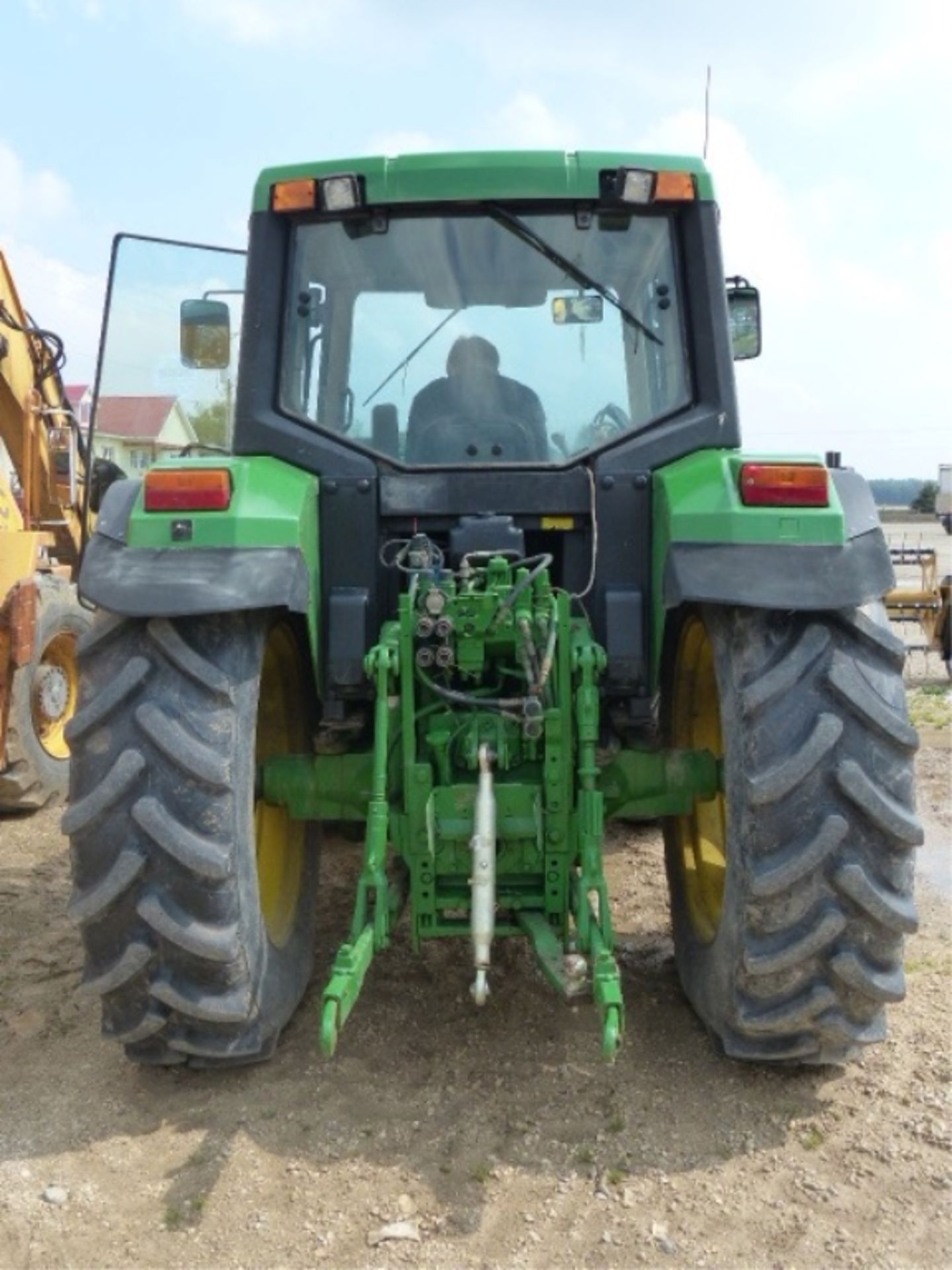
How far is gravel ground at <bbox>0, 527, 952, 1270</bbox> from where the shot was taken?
255 centimetres

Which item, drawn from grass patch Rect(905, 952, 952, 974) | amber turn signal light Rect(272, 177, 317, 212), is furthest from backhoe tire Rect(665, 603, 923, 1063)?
amber turn signal light Rect(272, 177, 317, 212)

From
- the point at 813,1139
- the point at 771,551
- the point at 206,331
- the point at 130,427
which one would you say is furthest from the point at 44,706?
the point at 813,1139

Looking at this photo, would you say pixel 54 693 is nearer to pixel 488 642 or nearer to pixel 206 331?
pixel 206 331

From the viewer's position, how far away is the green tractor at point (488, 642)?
2945 mm

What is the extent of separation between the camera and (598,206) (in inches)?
143

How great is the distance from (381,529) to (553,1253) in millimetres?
1928

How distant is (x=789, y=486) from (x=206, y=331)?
208 centimetres

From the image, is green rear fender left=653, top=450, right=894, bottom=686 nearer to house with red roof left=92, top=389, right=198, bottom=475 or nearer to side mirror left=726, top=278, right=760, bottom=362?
side mirror left=726, top=278, right=760, bottom=362

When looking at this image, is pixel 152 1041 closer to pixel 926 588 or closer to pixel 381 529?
pixel 381 529

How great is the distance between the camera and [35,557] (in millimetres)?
6172

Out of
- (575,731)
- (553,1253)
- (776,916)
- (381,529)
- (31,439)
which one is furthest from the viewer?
(31,439)

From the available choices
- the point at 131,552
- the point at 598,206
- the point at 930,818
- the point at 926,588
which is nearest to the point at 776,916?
the point at 131,552

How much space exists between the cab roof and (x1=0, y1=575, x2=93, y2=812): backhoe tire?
2.95 metres

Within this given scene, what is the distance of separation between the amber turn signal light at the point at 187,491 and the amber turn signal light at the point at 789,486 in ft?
4.21
